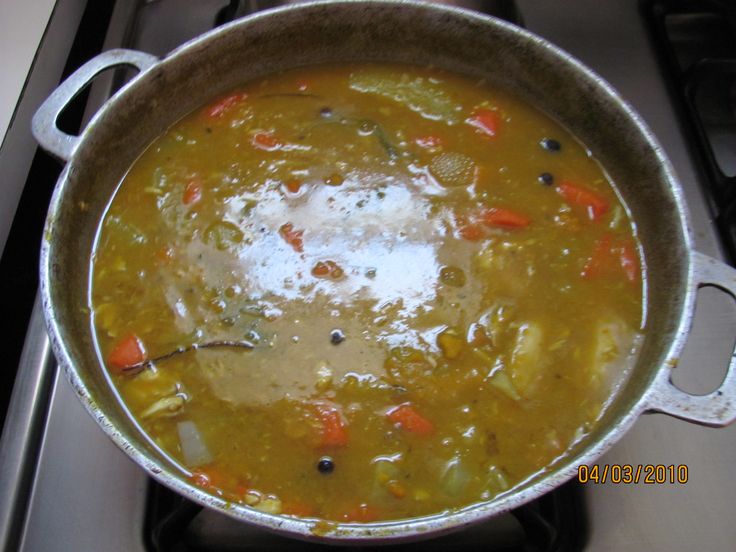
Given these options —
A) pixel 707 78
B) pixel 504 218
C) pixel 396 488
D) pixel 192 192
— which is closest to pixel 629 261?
pixel 504 218

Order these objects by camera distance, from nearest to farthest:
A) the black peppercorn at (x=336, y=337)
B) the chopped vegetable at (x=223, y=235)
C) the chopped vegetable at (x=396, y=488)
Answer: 1. the chopped vegetable at (x=396, y=488)
2. the black peppercorn at (x=336, y=337)
3. the chopped vegetable at (x=223, y=235)

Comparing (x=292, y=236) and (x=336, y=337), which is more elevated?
(x=292, y=236)

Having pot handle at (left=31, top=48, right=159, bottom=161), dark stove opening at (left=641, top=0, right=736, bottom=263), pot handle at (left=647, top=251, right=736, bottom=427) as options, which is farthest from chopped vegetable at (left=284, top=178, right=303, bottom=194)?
dark stove opening at (left=641, top=0, right=736, bottom=263)

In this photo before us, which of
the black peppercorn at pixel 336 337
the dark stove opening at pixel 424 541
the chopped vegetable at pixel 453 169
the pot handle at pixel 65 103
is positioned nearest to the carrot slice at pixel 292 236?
the black peppercorn at pixel 336 337

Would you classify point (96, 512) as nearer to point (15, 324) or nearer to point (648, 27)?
point (15, 324)

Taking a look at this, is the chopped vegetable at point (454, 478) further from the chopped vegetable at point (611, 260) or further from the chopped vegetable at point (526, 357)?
the chopped vegetable at point (611, 260)

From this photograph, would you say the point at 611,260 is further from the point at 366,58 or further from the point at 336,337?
the point at 366,58
